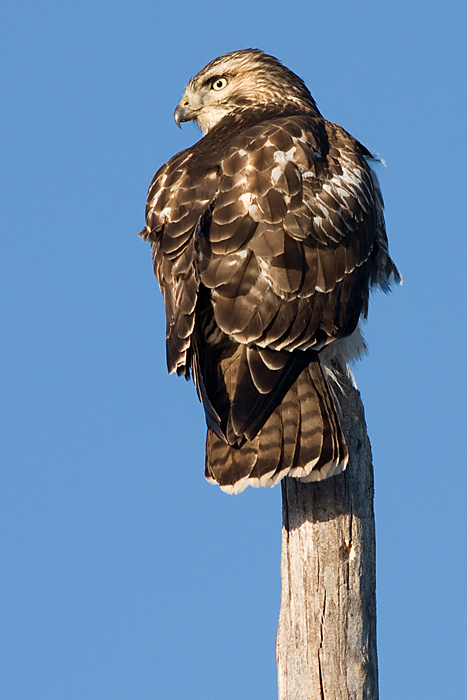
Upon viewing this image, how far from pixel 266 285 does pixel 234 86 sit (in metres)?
2.57

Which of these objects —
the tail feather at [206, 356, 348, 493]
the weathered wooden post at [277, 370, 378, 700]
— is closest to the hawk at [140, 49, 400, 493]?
the tail feather at [206, 356, 348, 493]

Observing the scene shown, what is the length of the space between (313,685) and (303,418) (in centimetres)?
127

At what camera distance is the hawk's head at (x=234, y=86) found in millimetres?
6633

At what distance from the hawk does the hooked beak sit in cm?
129

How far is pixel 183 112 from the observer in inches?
268

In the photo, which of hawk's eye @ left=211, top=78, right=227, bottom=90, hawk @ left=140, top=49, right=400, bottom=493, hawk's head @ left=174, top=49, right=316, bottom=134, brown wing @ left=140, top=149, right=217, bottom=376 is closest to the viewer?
hawk @ left=140, top=49, right=400, bottom=493

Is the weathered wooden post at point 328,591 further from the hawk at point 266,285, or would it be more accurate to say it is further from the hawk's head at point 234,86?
the hawk's head at point 234,86

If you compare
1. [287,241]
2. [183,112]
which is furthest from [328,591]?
[183,112]

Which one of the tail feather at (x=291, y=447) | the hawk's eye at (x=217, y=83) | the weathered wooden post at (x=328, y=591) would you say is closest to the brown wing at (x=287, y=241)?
the tail feather at (x=291, y=447)

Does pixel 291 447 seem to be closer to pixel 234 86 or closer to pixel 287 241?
pixel 287 241

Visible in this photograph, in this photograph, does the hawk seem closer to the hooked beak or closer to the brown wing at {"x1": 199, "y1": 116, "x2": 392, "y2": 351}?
the brown wing at {"x1": 199, "y1": 116, "x2": 392, "y2": 351}

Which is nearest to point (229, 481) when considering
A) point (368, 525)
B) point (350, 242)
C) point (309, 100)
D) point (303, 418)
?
point (303, 418)

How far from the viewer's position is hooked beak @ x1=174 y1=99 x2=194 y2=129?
22.3ft

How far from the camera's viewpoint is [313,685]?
4.48 meters
